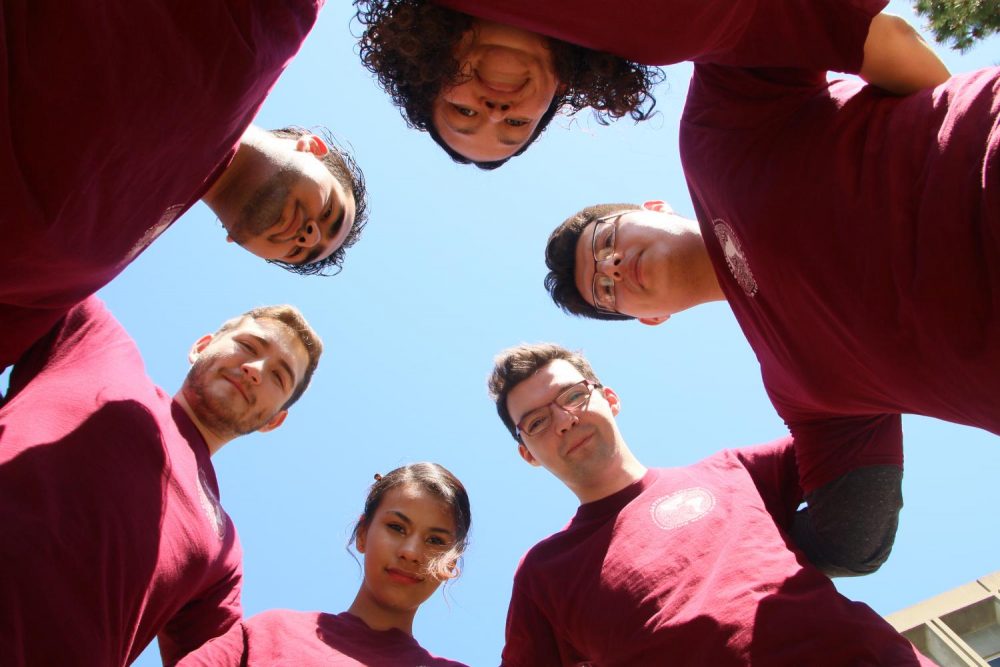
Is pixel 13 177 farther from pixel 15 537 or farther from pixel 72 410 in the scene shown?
pixel 72 410

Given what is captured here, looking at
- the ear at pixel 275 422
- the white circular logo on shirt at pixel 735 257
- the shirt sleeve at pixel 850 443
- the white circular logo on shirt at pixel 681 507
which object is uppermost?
the white circular logo on shirt at pixel 735 257

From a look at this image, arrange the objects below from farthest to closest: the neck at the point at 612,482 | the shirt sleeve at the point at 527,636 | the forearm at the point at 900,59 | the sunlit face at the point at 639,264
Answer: the neck at the point at 612,482
the shirt sleeve at the point at 527,636
the sunlit face at the point at 639,264
the forearm at the point at 900,59

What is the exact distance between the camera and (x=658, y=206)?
356 centimetres

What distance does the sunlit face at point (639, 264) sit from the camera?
3090 millimetres

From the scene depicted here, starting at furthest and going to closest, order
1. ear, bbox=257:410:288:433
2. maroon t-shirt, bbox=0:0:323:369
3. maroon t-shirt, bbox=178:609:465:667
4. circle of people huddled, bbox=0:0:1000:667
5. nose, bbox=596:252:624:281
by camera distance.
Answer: ear, bbox=257:410:288:433
nose, bbox=596:252:624:281
maroon t-shirt, bbox=178:609:465:667
circle of people huddled, bbox=0:0:1000:667
maroon t-shirt, bbox=0:0:323:369

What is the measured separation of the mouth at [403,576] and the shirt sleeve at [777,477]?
190 centimetres

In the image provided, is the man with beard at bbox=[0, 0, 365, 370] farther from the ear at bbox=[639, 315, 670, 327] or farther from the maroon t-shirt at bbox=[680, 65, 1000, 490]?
the ear at bbox=[639, 315, 670, 327]

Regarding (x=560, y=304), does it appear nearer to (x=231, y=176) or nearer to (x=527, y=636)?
(x=527, y=636)

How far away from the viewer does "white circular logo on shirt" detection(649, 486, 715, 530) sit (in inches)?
128

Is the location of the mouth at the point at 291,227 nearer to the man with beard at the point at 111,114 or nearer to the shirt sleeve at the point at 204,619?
the man with beard at the point at 111,114

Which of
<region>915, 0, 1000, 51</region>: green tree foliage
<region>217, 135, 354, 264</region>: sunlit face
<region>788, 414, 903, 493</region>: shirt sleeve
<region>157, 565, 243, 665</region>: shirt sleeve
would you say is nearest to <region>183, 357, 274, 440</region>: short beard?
<region>157, 565, 243, 665</region>: shirt sleeve

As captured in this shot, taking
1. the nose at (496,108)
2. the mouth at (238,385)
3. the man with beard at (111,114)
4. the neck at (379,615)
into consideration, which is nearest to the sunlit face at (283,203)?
the man with beard at (111,114)

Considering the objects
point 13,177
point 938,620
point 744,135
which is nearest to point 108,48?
point 13,177

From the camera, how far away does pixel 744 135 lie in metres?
2.29
